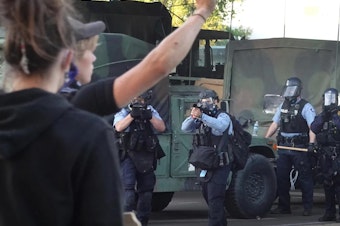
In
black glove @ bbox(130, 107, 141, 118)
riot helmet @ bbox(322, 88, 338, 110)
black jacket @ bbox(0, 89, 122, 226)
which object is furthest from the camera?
riot helmet @ bbox(322, 88, 338, 110)

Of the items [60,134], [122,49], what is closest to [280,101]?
[122,49]

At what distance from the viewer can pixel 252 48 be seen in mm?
13539

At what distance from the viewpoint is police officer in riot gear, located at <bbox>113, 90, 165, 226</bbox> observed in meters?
9.07

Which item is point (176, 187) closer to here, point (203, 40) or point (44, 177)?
point (203, 40)

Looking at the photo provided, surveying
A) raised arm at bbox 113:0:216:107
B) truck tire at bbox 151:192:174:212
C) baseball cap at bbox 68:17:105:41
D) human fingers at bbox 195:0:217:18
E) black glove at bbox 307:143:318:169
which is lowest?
truck tire at bbox 151:192:174:212

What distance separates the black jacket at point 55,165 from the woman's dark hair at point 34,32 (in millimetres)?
94

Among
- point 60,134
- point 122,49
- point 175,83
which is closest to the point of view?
point 60,134

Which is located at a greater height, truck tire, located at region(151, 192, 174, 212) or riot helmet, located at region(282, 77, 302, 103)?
riot helmet, located at region(282, 77, 302, 103)

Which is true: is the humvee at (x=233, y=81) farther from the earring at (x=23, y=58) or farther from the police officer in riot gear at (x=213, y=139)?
the earring at (x=23, y=58)

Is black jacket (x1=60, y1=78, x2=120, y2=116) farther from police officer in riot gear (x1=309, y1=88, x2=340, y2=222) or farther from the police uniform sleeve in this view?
police officer in riot gear (x1=309, y1=88, x2=340, y2=222)

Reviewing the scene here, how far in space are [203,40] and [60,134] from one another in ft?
41.5

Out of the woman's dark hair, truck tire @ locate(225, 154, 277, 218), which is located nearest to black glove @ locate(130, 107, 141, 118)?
truck tire @ locate(225, 154, 277, 218)

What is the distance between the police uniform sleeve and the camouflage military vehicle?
7.68 meters

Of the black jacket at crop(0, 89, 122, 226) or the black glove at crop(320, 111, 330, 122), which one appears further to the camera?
the black glove at crop(320, 111, 330, 122)
